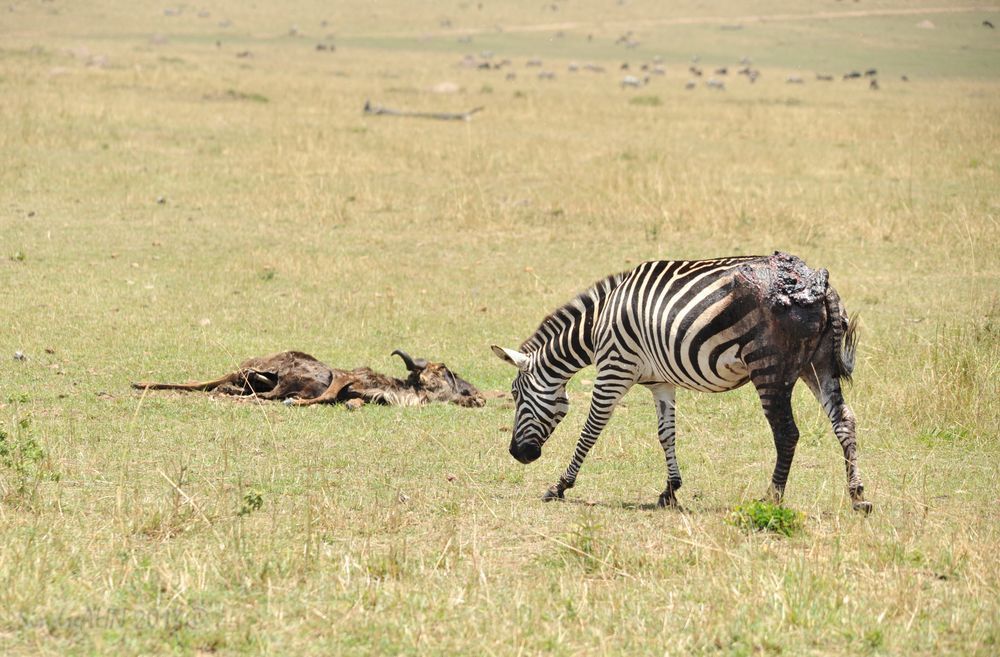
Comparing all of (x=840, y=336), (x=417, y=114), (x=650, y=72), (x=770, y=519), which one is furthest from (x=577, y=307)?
(x=650, y=72)

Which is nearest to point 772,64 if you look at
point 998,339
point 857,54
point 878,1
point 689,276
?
point 857,54

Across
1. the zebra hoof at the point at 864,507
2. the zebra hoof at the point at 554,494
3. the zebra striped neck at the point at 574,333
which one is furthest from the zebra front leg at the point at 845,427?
the zebra hoof at the point at 554,494

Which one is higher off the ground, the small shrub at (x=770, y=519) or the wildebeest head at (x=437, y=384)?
the small shrub at (x=770, y=519)

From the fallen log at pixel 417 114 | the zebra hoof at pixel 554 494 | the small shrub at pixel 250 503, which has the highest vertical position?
the fallen log at pixel 417 114

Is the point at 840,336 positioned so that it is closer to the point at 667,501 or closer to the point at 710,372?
the point at 710,372

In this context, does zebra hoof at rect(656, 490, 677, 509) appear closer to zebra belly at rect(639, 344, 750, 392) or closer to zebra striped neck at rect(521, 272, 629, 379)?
zebra belly at rect(639, 344, 750, 392)

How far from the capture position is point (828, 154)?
24.1m

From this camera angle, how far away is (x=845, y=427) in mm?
6895

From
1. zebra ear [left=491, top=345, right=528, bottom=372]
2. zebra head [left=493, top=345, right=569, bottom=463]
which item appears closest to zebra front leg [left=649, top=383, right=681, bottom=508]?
zebra head [left=493, top=345, right=569, bottom=463]

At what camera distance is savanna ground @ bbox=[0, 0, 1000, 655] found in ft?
16.8

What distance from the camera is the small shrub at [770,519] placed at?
6246mm

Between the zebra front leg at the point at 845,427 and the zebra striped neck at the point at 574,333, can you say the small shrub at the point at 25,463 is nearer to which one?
the zebra striped neck at the point at 574,333

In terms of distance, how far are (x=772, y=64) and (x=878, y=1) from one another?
3034cm

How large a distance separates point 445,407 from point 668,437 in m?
2.65
